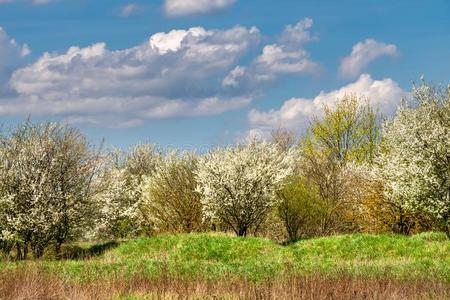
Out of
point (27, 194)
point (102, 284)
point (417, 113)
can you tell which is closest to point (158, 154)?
point (27, 194)

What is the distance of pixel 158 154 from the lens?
195 feet

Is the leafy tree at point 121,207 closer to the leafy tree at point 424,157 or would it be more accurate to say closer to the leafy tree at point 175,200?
the leafy tree at point 175,200

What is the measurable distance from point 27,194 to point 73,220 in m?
3.18

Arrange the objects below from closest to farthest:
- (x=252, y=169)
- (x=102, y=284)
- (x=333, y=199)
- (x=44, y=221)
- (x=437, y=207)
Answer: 1. (x=102, y=284)
2. (x=437, y=207)
3. (x=44, y=221)
4. (x=252, y=169)
5. (x=333, y=199)

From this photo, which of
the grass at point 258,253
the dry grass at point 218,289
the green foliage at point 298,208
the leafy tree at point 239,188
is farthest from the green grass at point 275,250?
the dry grass at point 218,289

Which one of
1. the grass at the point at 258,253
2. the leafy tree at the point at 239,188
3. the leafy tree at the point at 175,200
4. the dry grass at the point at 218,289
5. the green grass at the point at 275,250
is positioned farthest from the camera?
the leafy tree at the point at 175,200

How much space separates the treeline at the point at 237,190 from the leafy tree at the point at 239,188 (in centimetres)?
7

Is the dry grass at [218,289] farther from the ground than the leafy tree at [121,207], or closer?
closer

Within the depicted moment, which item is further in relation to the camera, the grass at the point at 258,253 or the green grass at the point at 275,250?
the green grass at the point at 275,250

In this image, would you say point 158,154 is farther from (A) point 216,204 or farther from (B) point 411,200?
(B) point 411,200

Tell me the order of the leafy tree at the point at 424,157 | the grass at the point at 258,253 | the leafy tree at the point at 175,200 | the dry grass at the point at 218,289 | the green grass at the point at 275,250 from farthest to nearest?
the leafy tree at the point at 175,200
the leafy tree at the point at 424,157
the green grass at the point at 275,250
the grass at the point at 258,253
the dry grass at the point at 218,289

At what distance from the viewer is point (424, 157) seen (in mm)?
29781

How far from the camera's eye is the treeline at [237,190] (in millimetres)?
30625

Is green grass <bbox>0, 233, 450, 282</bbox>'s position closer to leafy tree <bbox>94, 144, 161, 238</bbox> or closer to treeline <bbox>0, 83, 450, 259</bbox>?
treeline <bbox>0, 83, 450, 259</bbox>
